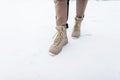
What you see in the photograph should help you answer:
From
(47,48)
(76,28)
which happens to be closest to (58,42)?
(47,48)

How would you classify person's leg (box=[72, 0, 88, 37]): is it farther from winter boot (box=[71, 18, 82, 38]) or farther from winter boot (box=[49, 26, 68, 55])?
winter boot (box=[49, 26, 68, 55])

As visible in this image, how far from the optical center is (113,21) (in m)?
2.39

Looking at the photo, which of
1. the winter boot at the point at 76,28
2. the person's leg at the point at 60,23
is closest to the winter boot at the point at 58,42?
the person's leg at the point at 60,23

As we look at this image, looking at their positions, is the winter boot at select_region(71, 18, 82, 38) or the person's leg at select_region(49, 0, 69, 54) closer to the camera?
the person's leg at select_region(49, 0, 69, 54)

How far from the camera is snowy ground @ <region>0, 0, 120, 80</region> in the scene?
1.52 m

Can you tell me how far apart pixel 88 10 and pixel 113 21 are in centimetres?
46

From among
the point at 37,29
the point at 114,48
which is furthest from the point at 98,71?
the point at 37,29

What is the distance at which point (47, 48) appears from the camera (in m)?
Answer: 1.81

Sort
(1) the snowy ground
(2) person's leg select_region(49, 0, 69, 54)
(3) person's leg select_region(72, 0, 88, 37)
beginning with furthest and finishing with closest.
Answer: (3) person's leg select_region(72, 0, 88, 37), (2) person's leg select_region(49, 0, 69, 54), (1) the snowy ground

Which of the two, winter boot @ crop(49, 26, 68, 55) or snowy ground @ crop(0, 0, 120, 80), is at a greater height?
winter boot @ crop(49, 26, 68, 55)

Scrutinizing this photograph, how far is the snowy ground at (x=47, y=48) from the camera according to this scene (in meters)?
1.52

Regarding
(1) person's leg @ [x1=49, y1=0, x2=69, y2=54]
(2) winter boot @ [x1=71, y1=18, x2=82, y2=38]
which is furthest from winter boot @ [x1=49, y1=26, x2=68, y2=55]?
(2) winter boot @ [x1=71, y1=18, x2=82, y2=38]

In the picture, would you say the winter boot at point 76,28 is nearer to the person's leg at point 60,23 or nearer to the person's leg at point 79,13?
the person's leg at point 79,13

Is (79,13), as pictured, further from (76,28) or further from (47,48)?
(47,48)
